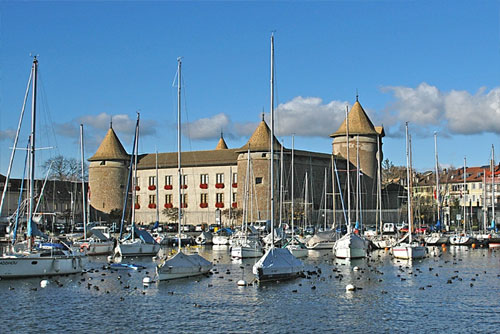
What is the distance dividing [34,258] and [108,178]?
55245 millimetres

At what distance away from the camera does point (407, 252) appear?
40812 mm

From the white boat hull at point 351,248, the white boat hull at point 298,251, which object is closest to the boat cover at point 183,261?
the white boat hull at point 351,248

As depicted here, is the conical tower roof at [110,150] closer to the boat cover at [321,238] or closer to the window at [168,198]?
the window at [168,198]

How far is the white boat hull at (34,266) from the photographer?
1156 inches

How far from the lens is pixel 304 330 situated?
1973 centimetres

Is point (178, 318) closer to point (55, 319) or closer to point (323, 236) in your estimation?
point (55, 319)

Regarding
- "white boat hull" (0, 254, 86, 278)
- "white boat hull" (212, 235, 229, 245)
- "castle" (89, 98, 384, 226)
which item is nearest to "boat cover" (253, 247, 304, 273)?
"white boat hull" (0, 254, 86, 278)

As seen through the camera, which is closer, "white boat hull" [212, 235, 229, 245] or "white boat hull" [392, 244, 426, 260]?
"white boat hull" [392, 244, 426, 260]

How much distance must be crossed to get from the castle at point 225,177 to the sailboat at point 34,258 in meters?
40.6

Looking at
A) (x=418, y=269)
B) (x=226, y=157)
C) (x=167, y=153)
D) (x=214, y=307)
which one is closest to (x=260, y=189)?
(x=226, y=157)

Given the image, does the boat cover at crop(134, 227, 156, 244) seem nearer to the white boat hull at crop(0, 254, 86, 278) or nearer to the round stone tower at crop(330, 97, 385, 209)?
the white boat hull at crop(0, 254, 86, 278)

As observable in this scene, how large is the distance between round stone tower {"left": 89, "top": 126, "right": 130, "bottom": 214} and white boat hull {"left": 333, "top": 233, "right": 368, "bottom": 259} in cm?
4750

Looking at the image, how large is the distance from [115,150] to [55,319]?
64.9m

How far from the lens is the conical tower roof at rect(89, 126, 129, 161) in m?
84.6
